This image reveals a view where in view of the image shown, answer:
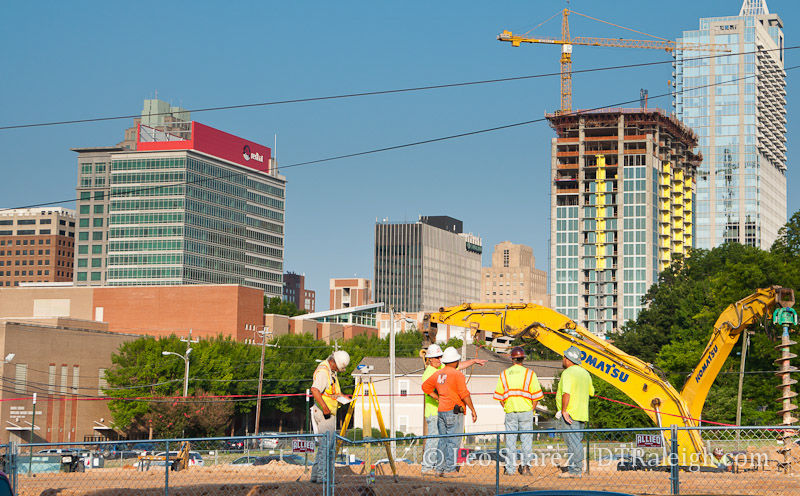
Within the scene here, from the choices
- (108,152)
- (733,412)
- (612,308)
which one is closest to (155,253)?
(108,152)

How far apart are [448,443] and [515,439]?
1.04m

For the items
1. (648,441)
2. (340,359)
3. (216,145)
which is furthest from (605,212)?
(340,359)

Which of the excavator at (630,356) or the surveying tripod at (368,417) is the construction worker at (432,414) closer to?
the surveying tripod at (368,417)

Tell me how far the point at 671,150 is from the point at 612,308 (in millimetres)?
30369

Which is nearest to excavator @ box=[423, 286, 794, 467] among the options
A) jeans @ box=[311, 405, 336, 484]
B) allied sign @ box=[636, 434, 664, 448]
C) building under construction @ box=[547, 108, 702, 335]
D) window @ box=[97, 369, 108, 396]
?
allied sign @ box=[636, 434, 664, 448]

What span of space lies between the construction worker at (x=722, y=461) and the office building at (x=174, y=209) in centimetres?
15275

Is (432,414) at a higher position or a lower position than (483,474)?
higher

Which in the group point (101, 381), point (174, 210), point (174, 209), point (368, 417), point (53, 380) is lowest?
point (101, 381)

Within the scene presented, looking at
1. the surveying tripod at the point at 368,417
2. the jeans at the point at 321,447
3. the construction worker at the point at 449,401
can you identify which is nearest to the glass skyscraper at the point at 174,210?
the surveying tripod at the point at 368,417

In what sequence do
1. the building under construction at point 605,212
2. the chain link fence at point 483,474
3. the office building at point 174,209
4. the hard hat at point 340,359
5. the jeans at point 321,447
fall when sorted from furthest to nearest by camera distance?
the building under construction at point 605,212 < the office building at point 174,209 < the hard hat at point 340,359 < the chain link fence at point 483,474 < the jeans at point 321,447

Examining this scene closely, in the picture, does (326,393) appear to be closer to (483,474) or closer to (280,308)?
(483,474)

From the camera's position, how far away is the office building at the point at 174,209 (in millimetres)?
170500

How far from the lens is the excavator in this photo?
22.2 m

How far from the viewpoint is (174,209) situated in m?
172
